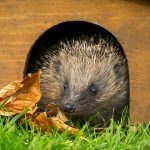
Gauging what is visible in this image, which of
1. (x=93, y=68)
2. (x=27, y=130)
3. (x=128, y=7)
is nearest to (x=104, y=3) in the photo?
(x=128, y=7)

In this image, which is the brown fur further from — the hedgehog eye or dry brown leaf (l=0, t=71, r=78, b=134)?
dry brown leaf (l=0, t=71, r=78, b=134)

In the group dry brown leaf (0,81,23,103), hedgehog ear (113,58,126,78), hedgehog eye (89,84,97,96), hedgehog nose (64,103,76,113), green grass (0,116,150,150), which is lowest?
green grass (0,116,150,150)

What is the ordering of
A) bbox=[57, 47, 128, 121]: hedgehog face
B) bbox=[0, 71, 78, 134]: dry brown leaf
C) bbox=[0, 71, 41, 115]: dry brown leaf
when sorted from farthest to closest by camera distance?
1. bbox=[57, 47, 128, 121]: hedgehog face
2. bbox=[0, 71, 41, 115]: dry brown leaf
3. bbox=[0, 71, 78, 134]: dry brown leaf

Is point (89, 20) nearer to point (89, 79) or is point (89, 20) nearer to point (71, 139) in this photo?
point (89, 79)

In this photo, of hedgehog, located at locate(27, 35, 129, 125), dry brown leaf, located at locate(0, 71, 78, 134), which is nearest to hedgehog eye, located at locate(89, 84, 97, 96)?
hedgehog, located at locate(27, 35, 129, 125)

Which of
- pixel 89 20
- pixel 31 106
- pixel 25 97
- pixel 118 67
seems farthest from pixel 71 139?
pixel 118 67

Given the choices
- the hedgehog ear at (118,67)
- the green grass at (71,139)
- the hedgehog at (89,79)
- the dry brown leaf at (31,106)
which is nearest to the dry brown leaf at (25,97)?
the dry brown leaf at (31,106)

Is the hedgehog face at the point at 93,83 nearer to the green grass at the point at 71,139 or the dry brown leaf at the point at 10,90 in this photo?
the dry brown leaf at the point at 10,90
